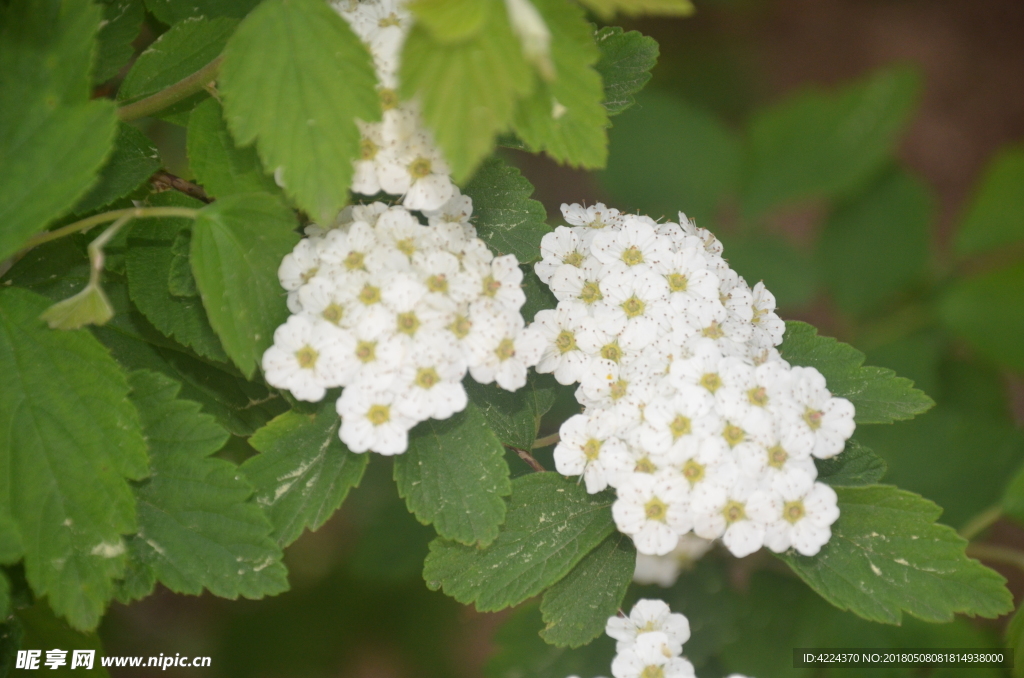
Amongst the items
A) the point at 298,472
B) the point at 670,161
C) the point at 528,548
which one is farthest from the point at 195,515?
the point at 670,161

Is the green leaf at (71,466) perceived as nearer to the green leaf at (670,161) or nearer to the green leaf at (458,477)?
the green leaf at (458,477)

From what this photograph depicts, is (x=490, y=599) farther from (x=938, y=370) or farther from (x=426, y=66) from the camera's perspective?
(x=938, y=370)

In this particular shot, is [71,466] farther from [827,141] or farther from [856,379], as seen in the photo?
[827,141]

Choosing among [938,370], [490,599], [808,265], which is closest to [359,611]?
[490,599]

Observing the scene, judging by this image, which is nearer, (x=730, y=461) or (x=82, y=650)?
(x=730, y=461)

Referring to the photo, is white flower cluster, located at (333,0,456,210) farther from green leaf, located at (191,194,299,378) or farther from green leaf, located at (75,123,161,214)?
green leaf, located at (75,123,161,214)
